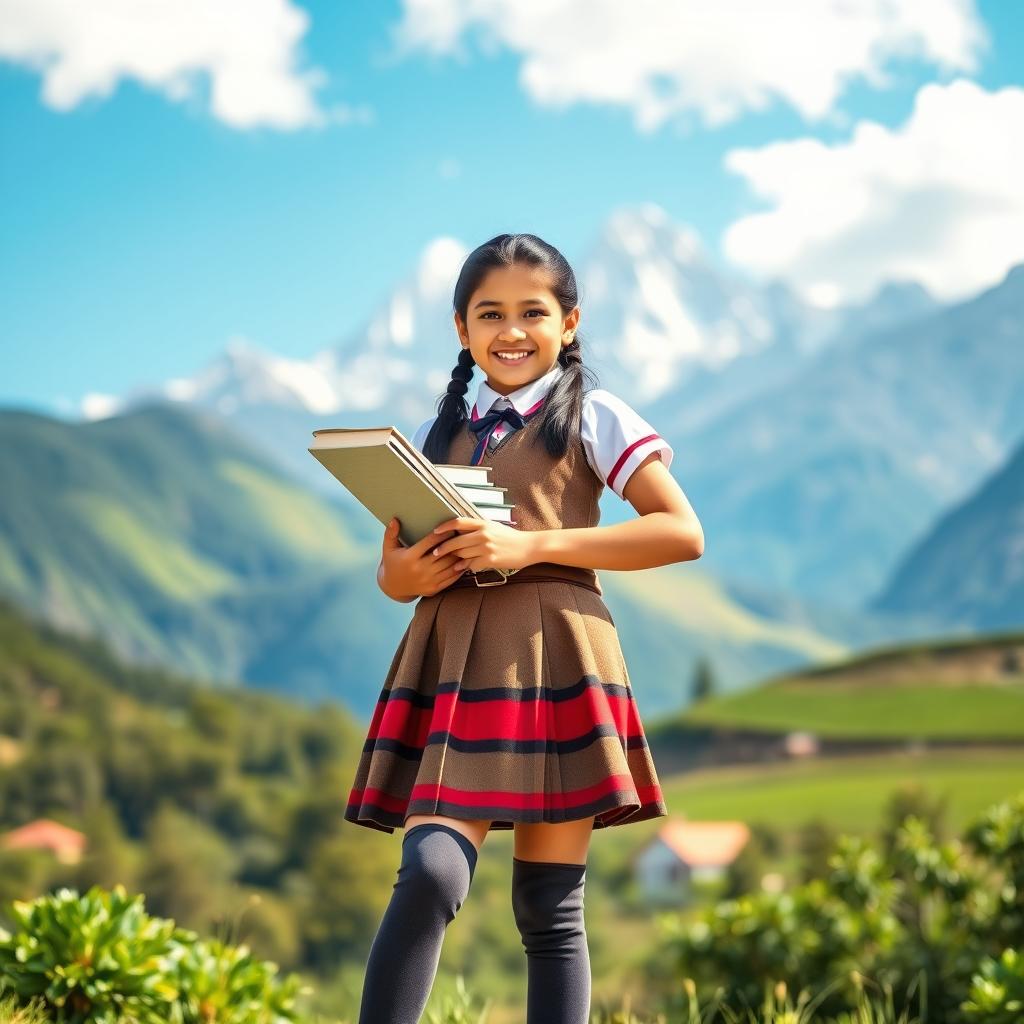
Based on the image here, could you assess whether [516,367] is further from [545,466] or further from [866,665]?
[866,665]

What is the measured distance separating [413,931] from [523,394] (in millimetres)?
1303

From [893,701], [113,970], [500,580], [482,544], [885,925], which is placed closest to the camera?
[482,544]

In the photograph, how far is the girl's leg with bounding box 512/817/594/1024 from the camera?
126 inches

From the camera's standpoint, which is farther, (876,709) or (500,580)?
(876,709)

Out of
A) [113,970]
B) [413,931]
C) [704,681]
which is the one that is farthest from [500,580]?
[704,681]

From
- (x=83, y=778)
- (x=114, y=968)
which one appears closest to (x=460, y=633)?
(x=114, y=968)

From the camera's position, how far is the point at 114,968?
4.06m

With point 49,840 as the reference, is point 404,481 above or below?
below

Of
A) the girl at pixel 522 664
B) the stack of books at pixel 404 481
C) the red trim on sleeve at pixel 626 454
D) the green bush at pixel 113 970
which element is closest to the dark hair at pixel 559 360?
the girl at pixel 522 664

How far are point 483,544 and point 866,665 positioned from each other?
110574 millimetres

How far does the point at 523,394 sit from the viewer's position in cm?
351

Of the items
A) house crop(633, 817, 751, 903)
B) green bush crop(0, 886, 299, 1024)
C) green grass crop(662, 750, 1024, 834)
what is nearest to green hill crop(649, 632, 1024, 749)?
green grass crop(662, 750, 1024, 834)

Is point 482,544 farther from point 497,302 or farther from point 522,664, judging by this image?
point 497,302

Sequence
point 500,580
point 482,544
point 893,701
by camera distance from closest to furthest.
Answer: point 482,544 → point 500,580 → point 893,701
